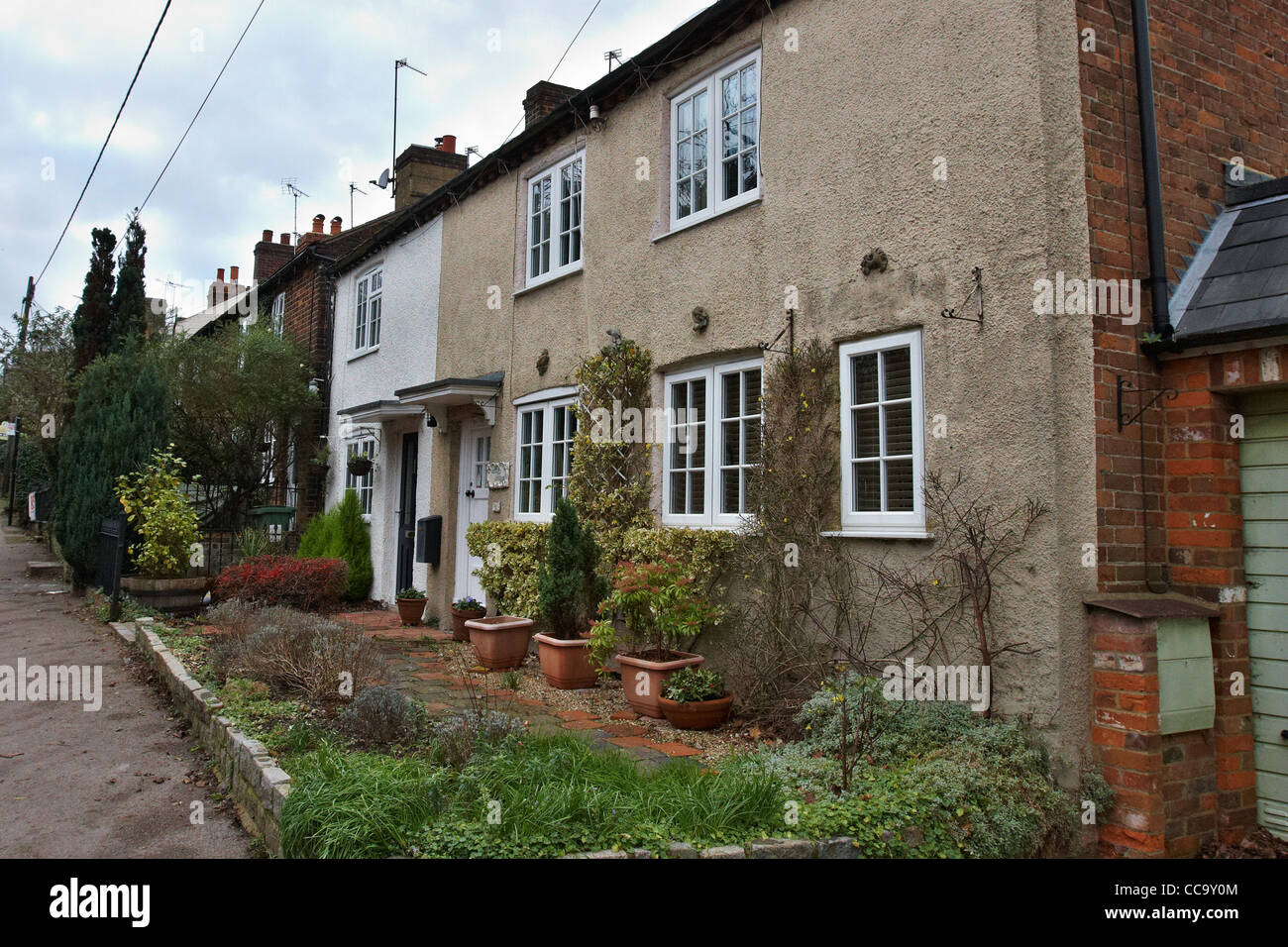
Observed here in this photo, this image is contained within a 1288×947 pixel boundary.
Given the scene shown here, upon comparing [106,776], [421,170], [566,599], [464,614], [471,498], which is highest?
[421,170]

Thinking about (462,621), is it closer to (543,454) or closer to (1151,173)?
(543,454)

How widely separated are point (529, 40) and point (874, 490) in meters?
6.45

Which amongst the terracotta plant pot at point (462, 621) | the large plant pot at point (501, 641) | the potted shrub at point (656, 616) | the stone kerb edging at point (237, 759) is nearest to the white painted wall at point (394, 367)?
the terracotta plant pot at point (462, 621)

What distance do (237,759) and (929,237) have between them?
17.3 feet

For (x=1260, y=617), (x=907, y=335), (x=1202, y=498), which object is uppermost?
(x=907, y=335)

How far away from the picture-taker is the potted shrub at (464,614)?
9.92 meters

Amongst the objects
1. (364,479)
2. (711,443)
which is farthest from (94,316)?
(711,443)

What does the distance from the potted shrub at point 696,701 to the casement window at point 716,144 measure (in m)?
3.83

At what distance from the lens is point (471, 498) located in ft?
36.4

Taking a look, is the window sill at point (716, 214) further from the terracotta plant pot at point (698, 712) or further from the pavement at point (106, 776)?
the pavement at point (106, 776)

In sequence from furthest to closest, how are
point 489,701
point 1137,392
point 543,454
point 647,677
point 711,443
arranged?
point 543,454 → point 711,443 → point 489,701 → point 647,677 → point 1137,392

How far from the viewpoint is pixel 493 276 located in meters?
10.7
